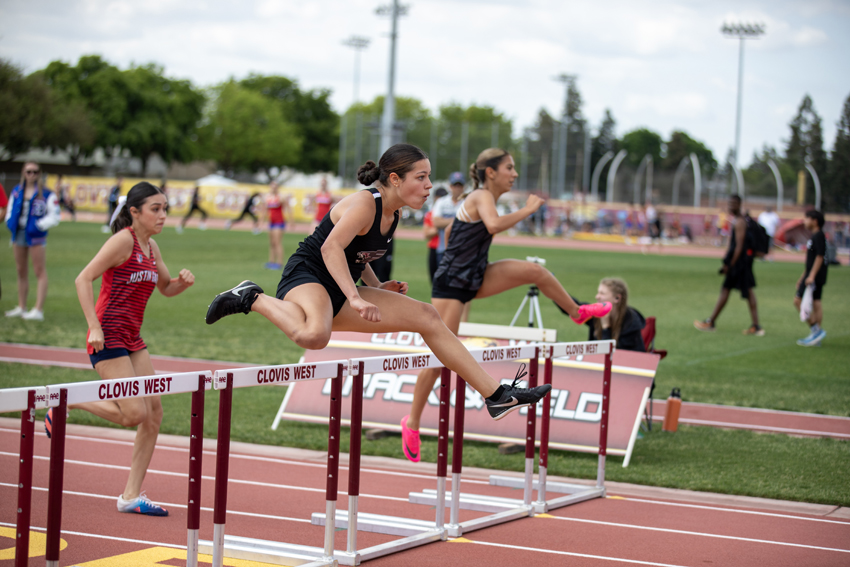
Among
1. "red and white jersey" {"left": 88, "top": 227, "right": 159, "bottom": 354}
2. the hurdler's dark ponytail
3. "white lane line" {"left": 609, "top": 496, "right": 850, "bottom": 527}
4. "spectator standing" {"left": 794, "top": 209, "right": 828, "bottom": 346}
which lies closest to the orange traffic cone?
"white lane line" {"left": 609, "top": 496, "right": 850, "bottom": 527}

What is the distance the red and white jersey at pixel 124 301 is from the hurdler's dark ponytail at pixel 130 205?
0.09m

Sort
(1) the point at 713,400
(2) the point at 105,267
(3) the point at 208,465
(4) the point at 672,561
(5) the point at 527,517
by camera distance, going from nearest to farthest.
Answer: (4) the point at 672,561, (2) the point at 105,267, (5) the point at 527,517, (3) the point at 208,465, (1) the point at 713,400

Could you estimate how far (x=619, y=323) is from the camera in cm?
801

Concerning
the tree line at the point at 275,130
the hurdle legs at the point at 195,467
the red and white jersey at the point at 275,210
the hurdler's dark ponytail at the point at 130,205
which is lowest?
the hurdle legs at the point at 195,467

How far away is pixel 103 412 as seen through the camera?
5.12 metres

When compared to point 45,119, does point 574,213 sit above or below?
below

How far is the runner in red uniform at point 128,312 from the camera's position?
5047 millimetres

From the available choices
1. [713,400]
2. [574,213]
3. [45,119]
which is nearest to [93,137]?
[45,119]

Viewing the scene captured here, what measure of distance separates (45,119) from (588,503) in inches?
2138

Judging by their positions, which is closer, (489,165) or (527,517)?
(527,517)

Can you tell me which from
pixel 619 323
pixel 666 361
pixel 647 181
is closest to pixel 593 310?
pixel 619 323

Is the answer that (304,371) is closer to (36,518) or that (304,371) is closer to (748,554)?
(36,518)

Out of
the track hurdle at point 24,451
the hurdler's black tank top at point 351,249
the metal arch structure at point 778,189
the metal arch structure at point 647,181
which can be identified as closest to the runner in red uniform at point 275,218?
the hurdler's black tank top at point 351,249

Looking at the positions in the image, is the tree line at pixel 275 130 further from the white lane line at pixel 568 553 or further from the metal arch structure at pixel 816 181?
the white lane line at pixel 568 553
